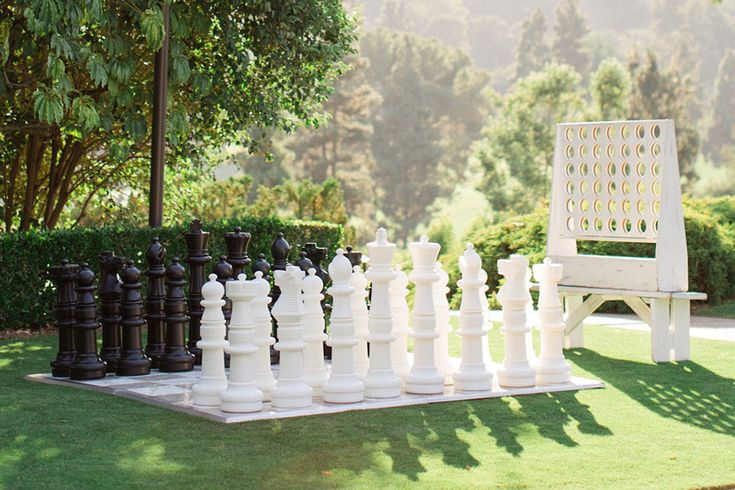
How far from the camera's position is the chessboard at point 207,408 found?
20.6 feet

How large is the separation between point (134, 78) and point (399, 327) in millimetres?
6945

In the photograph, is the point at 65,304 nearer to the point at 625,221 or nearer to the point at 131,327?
the point at 131,327

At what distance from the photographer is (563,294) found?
975 centimetres

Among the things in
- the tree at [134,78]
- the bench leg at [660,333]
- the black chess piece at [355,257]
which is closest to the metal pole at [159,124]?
the tree at [134,78]

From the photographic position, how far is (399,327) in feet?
23.9

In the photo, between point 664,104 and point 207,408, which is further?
point 664,104

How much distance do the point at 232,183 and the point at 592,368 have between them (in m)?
16.6

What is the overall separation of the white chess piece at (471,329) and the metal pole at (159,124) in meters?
5.97

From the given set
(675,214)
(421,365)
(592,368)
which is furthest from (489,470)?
(675,214)

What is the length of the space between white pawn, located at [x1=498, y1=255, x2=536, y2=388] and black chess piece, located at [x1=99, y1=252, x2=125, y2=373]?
2531 mm

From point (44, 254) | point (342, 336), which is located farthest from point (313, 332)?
point (44, 254)

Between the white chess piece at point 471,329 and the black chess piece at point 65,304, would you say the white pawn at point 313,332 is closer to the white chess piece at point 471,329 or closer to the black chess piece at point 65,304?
the white chess piece at point 471,329

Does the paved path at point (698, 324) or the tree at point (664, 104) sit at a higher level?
the tree at point (664, 104)

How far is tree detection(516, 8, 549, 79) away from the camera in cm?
8525
